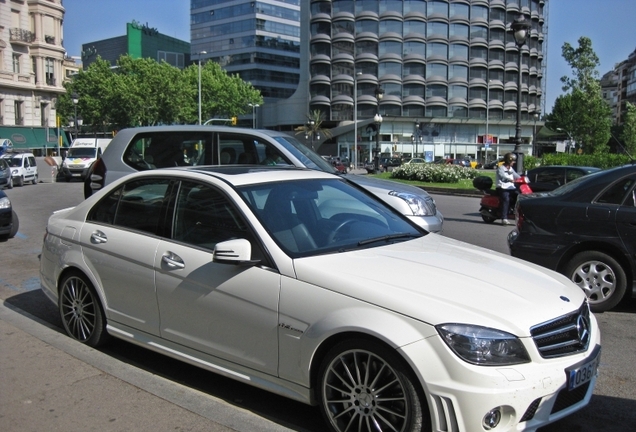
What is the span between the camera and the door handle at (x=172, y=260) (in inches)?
169

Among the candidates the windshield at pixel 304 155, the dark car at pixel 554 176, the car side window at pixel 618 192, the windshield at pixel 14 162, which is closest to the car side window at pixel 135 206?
the windshield at pixel 304 155

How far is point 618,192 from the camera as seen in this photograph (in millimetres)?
6566

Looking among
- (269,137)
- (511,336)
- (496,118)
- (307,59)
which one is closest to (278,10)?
(307,59)

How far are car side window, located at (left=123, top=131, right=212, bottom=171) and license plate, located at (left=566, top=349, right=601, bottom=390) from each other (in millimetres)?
6520

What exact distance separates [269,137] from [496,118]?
3263 inches

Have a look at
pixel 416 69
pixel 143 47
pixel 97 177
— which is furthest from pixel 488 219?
pixel 143 47

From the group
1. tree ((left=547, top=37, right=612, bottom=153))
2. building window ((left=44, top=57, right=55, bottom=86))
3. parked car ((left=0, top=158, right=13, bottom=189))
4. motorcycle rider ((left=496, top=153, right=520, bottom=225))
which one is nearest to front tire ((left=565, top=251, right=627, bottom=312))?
motorcycle rider ((left=496, top=153, right=520, bottom=225))

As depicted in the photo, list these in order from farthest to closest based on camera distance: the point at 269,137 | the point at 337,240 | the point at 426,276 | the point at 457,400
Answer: the point at 269,137 < the point at 337,240 < the point at 426,276 < the point at 457,400

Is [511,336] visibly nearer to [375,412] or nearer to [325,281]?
→ [375,412]

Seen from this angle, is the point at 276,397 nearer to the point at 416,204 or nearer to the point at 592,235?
the point at 592,235

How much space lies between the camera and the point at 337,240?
418cm

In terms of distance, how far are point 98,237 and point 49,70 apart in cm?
6821

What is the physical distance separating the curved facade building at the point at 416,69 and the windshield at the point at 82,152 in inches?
1904

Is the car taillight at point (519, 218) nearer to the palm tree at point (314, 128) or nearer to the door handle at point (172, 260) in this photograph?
the door handle at point (172, 260)
